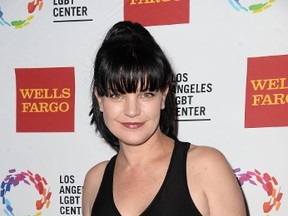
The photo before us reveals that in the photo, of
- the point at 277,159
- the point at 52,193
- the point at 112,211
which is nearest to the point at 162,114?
the point at 112,211

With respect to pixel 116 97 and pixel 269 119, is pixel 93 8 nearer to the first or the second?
pixel 116 97

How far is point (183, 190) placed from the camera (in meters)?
1.03

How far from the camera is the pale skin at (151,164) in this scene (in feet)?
3.33

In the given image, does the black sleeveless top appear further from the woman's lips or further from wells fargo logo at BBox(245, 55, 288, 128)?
wells fargo logo at BBox(245, 55, 288, 128)

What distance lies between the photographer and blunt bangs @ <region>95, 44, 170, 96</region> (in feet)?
3.31

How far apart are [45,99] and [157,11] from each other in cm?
55

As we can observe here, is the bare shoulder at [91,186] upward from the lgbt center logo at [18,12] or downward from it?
downward

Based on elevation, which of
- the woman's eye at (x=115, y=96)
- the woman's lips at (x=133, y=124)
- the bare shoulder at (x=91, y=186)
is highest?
the woman's eye at (x=115, y=96)

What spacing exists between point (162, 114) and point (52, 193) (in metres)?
0.64

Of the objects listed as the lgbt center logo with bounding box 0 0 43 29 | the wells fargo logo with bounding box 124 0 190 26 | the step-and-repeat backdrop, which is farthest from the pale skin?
the lgbt center logo with bounding box 0 0 43 29

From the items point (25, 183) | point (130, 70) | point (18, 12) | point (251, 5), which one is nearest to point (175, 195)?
point (130, 70)

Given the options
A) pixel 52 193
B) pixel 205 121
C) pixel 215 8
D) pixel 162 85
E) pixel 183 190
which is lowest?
pixel 52 193

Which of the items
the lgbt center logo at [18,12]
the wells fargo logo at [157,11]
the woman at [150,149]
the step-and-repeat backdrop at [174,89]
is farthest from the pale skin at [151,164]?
the lgbt center logo at [18,12]

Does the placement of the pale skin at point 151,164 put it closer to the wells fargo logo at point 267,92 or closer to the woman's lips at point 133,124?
the woman's lips at point 133,124
